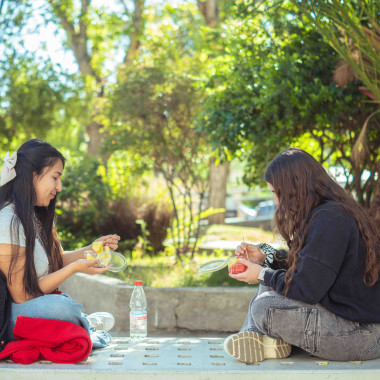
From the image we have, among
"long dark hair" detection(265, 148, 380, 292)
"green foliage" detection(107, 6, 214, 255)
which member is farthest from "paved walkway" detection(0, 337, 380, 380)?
"green foliage" detection(107, 6, 214, 255)

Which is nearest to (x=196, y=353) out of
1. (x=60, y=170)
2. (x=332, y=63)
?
(x=60, y=170)

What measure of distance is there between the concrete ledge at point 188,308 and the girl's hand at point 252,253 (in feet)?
7.54

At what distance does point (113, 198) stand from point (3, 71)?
579 centimetres

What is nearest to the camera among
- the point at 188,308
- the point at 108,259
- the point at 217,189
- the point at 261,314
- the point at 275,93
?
the point at 261,314

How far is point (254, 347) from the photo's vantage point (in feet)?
10.3

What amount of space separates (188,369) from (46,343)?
801 mm

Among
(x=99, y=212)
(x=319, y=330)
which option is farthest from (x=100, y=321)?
(x=99, y=212)

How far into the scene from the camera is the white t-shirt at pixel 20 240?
123 inches

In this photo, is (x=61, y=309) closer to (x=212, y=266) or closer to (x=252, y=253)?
(x=212, y=266)

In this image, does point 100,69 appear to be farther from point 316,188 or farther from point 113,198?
point 316,188

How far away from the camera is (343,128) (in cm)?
673

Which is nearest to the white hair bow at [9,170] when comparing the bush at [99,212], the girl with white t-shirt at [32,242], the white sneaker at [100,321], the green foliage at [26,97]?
the girl with white t-shirt at [32,242]

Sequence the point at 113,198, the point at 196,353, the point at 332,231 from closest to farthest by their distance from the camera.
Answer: the point at 332,231 → the point at 196,353 → the point at 113,198

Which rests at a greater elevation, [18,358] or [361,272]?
[361,272]
